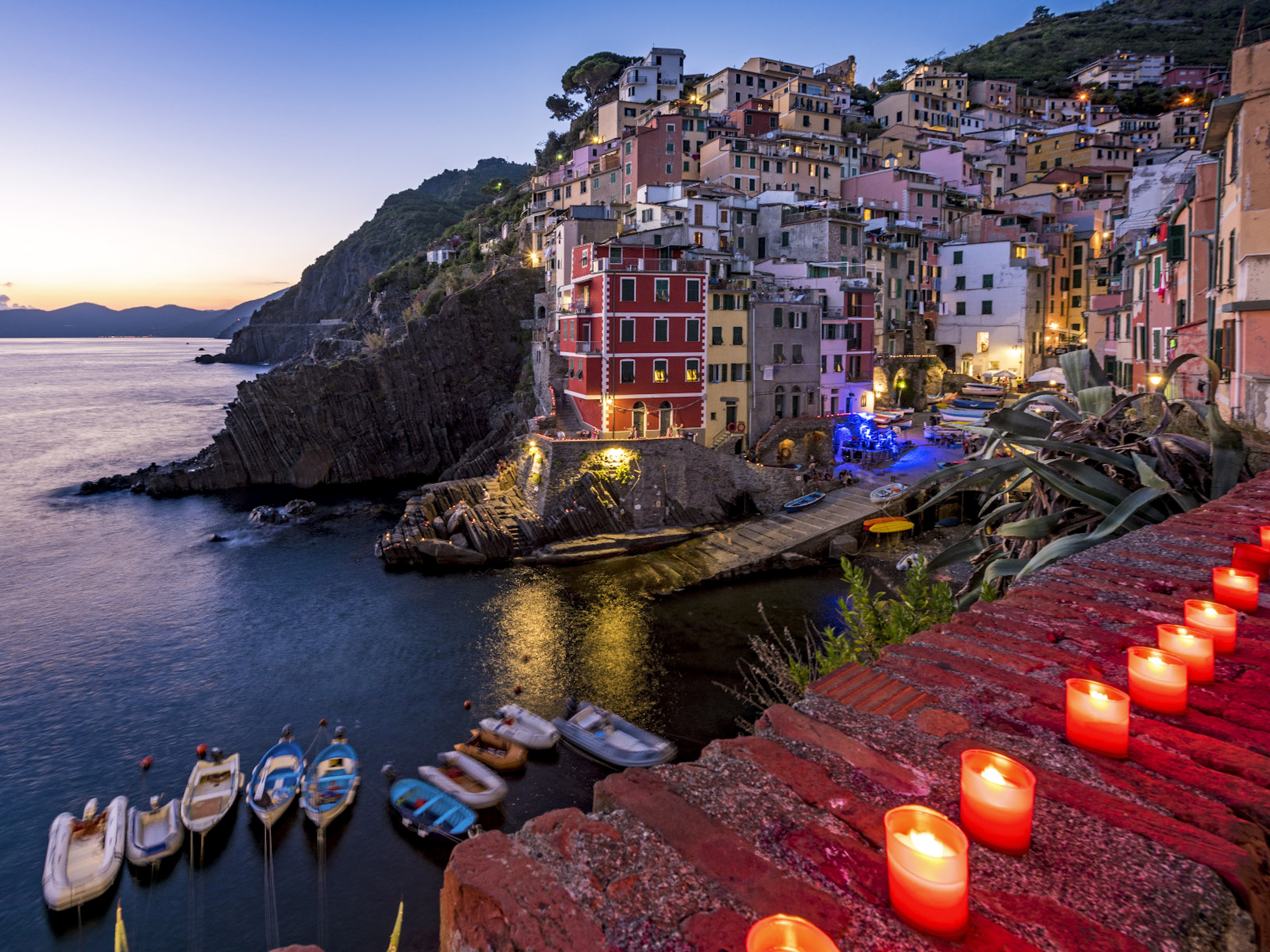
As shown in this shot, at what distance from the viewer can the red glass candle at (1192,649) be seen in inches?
118

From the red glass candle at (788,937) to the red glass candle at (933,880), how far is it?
0.75 feet

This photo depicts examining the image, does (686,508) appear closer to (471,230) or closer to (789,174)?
(789,174)

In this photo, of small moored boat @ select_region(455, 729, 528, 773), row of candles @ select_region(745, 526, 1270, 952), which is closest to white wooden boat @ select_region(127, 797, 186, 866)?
small moored boat @ select_region(455, 729, 528, 773)

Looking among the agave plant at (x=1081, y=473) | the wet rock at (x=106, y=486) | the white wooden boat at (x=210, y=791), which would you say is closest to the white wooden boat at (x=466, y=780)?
the white wooden boat at (x=210, y=791)

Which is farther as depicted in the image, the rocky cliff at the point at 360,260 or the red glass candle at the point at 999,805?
the rocky cliff at the point at 360,260

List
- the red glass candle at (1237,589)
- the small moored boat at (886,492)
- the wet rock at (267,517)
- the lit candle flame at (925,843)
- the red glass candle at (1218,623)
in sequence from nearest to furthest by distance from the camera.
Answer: the lit candle flame at (925,843) < the red glass candle at (1218,623) < the red glass candle at (1237,589) < the small moored boat at (886,492) < the wet rock at (267,517)

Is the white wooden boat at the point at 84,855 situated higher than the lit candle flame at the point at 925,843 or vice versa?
the lit candle flame at the point at 925,843

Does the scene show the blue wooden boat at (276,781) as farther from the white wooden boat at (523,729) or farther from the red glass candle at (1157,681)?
the red glass candle at (1157,681)

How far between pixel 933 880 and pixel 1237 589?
322cm

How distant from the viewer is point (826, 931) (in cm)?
182

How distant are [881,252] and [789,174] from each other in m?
14.0

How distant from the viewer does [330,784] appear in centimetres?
2014

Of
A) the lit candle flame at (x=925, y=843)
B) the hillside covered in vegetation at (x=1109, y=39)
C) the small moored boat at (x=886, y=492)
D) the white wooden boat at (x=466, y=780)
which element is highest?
the hillside covered in vegetation at (x=1109, y=39)

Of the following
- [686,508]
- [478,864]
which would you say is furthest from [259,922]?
[686,508]
